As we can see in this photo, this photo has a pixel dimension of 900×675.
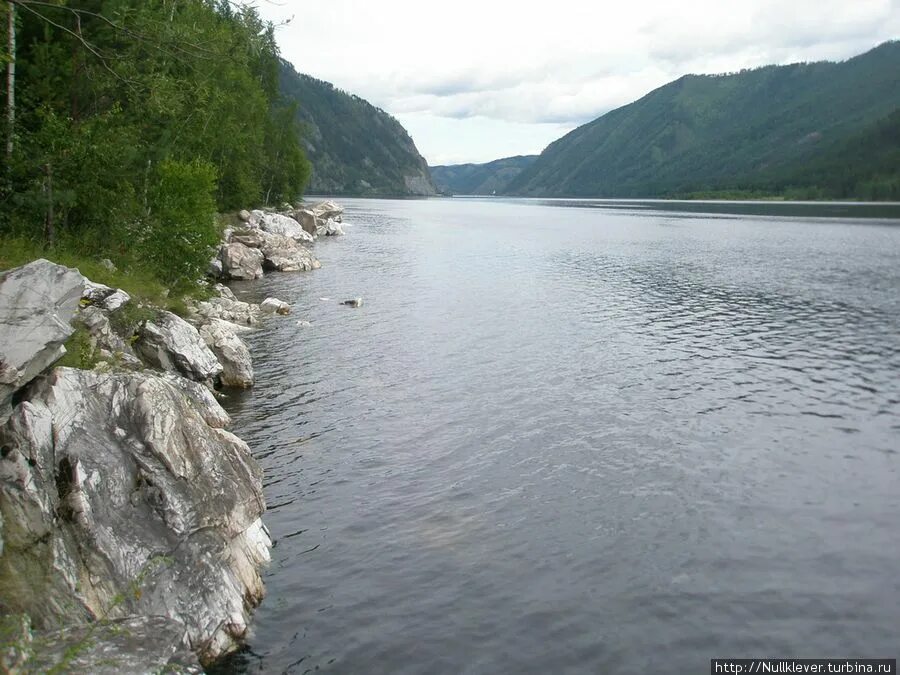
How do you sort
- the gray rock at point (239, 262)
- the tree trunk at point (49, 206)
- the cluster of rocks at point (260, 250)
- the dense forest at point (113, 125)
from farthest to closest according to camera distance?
the cluster of rocks at point (260, 250), the gray rock at point (239, 262), the tree trunk at point (49, 206), the dense forest at point (113, 125)

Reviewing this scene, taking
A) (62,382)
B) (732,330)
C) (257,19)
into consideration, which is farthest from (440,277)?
(62,382)

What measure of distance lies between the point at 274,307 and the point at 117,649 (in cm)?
3113

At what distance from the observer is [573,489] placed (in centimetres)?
1755

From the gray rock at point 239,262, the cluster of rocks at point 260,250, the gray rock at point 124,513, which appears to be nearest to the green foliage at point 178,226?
the cluster of rocks at point 260,250

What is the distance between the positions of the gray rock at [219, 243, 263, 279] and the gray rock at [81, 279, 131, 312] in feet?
93.7

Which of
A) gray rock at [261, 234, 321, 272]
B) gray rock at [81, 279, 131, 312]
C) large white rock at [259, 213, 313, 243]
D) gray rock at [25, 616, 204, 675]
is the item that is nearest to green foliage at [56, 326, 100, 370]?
gray rock at [81, 279, 131, 312]

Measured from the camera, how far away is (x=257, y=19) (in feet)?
51.8

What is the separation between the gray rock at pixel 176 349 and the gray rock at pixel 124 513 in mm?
9054

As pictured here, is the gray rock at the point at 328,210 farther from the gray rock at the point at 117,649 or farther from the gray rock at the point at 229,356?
the gray rock at the point at 117,649

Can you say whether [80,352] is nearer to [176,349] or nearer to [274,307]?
[176,349]

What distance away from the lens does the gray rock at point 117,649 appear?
28.1 ft

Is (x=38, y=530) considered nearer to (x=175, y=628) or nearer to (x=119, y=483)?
(x=119, y=483)

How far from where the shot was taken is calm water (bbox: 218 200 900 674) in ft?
39.3

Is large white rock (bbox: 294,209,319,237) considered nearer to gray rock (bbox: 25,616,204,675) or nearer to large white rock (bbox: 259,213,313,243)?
large white rock (bbox: 259,213,313,243)
